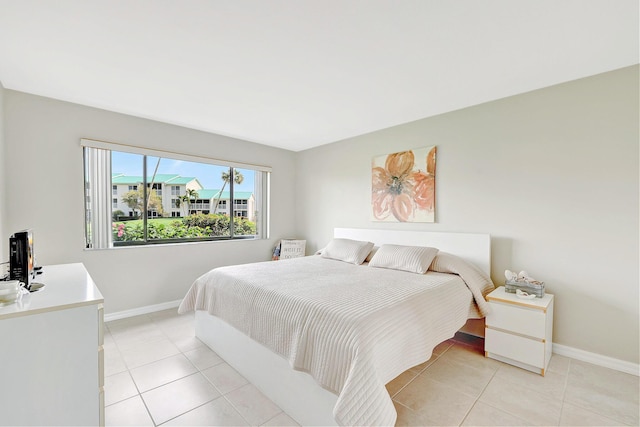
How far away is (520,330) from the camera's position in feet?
7.29

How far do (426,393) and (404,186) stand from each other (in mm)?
2233

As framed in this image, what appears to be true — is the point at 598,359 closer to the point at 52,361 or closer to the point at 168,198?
the point at 52,361

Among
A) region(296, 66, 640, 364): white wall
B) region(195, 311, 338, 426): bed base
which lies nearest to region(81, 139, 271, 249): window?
region(195, 311, 338, 426): bed base

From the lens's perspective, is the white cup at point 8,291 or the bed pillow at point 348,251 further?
the bed pillow at point 348,251

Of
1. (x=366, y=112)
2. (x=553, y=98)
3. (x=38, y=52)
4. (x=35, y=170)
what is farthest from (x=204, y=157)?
(x=553, y=98)

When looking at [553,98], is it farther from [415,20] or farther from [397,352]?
[397,352]

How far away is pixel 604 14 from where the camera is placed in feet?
5.23

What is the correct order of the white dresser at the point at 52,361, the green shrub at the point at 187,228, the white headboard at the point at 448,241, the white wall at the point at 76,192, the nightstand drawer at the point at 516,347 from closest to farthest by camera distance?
the white dresser at the point at 52,361 < the nightstand drawer at the point at 516,347 < the white wall at the point at 76,192 < the white headboard at the point at 448,241 < the green shrub at the point at 187,228

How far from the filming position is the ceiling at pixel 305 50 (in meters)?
1.57

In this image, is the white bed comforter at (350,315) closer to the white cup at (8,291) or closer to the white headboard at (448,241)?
the white headboard at (448,241)

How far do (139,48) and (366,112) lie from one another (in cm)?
213

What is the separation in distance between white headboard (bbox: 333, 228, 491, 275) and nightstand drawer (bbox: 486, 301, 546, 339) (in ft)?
1.65

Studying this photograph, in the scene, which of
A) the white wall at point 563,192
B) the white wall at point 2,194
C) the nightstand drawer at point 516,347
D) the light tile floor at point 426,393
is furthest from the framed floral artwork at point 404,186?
the white wall at point 2,194

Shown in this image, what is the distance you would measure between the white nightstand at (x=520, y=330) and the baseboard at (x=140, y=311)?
140 inches
